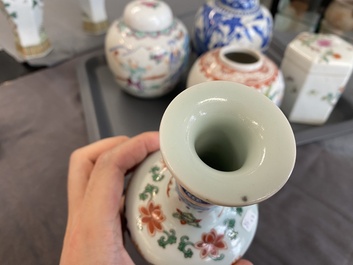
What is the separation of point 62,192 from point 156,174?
9.2 inches

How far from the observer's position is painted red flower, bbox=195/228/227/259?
13.3 inches

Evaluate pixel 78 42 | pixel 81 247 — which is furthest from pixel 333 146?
pixel 78 42

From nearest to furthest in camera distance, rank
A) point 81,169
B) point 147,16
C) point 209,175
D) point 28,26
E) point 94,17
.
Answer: point 209,175 < point 81,169 < point 147,16 < point 28,26 < point 94,17

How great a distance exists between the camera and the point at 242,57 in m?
0.59

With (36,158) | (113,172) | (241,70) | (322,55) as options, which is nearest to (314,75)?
(322,55)

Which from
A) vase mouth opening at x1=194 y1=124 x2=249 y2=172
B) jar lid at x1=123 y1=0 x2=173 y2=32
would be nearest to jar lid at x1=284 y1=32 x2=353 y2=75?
jar lid at x1=123 y1=0 x2=173 y2=32

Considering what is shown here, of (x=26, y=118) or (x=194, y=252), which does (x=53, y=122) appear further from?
(x=194, y=252)

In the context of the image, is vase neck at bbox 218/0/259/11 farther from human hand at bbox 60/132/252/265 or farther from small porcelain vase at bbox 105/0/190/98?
human hand at bbox 60/132/252/265

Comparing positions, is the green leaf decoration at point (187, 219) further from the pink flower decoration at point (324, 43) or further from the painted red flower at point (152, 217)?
the pink flower decoration at point (324, 43)

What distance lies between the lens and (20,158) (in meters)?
0.57

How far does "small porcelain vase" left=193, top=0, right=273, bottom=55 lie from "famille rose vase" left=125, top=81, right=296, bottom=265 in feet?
1.17

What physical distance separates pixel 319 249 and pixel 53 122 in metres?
0.52

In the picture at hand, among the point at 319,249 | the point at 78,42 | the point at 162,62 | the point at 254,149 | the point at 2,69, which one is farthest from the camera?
the point at 78,42

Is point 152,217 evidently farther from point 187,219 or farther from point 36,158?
point 36,158
